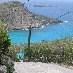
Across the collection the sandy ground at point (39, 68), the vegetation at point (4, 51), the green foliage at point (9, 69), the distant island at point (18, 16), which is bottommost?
the sandy ground at point (39, 68)

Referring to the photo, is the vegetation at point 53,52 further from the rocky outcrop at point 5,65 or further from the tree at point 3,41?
the rocky outcrop at point 5,65

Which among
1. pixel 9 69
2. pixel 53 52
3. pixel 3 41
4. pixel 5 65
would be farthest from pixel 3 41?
pixel 53 52

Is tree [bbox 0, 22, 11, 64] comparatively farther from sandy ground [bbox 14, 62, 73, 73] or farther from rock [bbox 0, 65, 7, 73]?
sandy ground [bbox 14, 62, 73, 73]

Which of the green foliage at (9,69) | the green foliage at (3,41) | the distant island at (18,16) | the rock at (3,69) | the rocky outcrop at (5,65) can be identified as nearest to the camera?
the rock at (3,69)

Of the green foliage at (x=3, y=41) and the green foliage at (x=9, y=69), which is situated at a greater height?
the green foliage at (x=3, y=41)

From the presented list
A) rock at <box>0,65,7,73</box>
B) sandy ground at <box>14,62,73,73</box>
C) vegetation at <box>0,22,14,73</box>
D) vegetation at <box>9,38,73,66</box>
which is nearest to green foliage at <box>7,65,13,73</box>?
vegetation at <box>0,22,14,73</box>

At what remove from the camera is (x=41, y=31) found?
92125 mm

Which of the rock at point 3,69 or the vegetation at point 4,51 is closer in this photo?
the rock at point 3,69

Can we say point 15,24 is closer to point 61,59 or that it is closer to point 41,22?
point 41,22

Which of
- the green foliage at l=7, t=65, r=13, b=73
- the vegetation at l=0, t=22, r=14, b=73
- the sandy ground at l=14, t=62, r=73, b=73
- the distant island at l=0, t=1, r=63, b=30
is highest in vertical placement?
the distant island at l=0, t=1, r=63, b=30

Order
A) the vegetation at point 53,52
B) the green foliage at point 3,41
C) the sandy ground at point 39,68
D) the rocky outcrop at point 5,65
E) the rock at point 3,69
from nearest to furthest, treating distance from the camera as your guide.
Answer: the rock at point 3,69
the rocky outcrop at point 5,65
the green foliage at point 3,41
the sandy ground at point 39,68
the vegetation at point 53,52

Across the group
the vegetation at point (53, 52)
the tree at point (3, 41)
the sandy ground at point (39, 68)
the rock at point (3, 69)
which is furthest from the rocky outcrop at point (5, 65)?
the vegetation at point (53, 52)

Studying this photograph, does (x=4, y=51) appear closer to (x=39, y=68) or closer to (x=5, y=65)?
(x=5, y=65)

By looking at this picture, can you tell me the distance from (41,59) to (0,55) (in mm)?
5754
